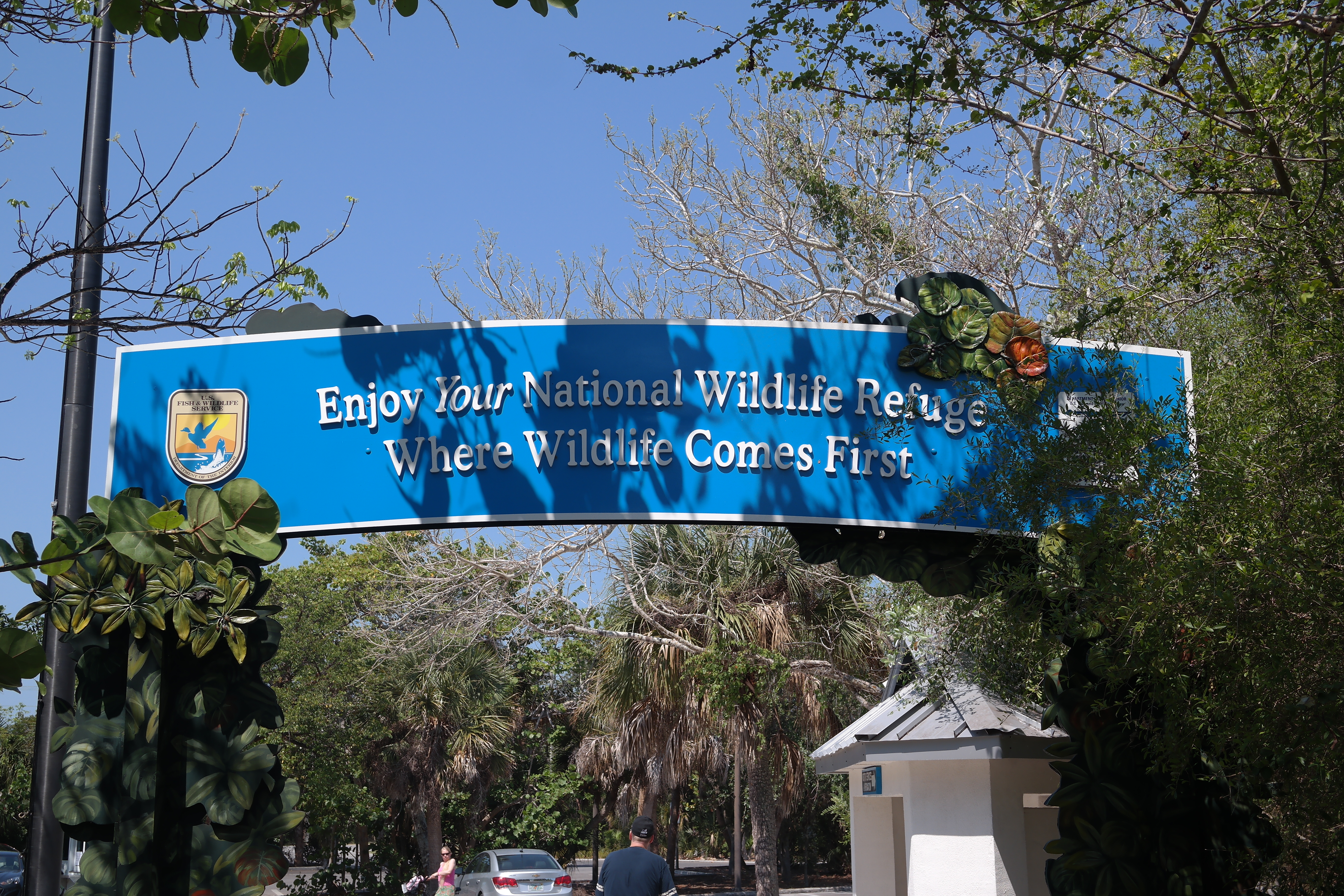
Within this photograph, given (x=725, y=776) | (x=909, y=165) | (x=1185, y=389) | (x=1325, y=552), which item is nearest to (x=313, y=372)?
(x=1185, y=389)

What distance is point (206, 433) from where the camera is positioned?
8.03 m

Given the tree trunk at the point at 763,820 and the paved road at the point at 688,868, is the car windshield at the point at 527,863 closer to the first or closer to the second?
the tree trunk at the point at 763,820

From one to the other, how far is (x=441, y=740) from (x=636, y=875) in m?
18.3

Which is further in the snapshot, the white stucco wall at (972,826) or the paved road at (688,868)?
the paved road at (688,868)

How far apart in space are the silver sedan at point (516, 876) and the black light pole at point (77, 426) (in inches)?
462

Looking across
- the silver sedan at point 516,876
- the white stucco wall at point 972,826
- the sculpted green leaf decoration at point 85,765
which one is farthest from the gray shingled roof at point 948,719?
the silver sedan at point 516,876

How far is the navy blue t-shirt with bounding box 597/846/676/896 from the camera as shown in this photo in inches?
225

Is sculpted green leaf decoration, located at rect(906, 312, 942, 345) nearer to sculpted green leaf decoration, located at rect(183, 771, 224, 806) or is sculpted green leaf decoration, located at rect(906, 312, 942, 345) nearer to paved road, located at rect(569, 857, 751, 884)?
sculpted green leaf decoration, located at rect(183, 771, 224, 806)

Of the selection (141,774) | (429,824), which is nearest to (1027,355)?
(141,774)

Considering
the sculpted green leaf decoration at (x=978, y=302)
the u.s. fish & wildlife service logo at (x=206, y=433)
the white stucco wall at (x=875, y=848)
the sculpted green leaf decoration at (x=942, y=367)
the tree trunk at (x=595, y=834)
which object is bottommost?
the tree trunk at (x=595, y=834)

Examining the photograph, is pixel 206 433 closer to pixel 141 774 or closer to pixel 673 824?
pixel 141 774

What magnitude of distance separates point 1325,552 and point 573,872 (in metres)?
35.9

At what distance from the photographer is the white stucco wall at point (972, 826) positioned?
930 centimetres

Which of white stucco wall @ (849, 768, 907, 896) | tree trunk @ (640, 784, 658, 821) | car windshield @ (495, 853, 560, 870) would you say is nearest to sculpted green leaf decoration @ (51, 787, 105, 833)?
white stucco wall @ (849, 768, 907, 896)
